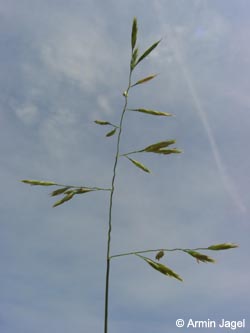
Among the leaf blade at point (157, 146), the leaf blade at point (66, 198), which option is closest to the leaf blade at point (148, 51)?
the leaf blade at point (157, 146)

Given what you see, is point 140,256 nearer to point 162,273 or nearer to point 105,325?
point 162,273

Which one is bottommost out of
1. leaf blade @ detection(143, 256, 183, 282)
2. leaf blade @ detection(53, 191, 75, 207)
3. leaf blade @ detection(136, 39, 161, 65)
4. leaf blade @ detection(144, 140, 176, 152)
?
leaf blade @ detection(143, 256, 183, 282)

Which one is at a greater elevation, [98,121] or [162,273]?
[98,121]

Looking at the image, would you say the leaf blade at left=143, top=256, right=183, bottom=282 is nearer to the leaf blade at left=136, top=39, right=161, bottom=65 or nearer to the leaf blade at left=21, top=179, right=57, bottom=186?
the leaf blade at left=21, top=179, right=57, bottom=186

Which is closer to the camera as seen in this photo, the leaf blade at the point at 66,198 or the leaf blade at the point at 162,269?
the leaf blade at the point at 162,269

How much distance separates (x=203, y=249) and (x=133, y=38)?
1640 millimetres

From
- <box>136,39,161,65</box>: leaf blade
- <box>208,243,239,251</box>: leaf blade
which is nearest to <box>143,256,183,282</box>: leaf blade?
<box>208,243,239,251</box>: leaf blade

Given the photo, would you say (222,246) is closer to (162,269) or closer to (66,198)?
(162,269)

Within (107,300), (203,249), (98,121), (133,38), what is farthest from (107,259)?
(133,38)

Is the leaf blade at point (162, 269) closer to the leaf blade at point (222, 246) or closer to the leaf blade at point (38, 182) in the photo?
the leaf blade at point (222, 246)

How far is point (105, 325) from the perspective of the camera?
2268 mm

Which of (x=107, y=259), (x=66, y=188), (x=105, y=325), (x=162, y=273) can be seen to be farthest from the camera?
(x=66, y=188)

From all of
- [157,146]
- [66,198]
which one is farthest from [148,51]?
[66,198]

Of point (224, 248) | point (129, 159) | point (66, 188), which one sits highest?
point (129, 159)
